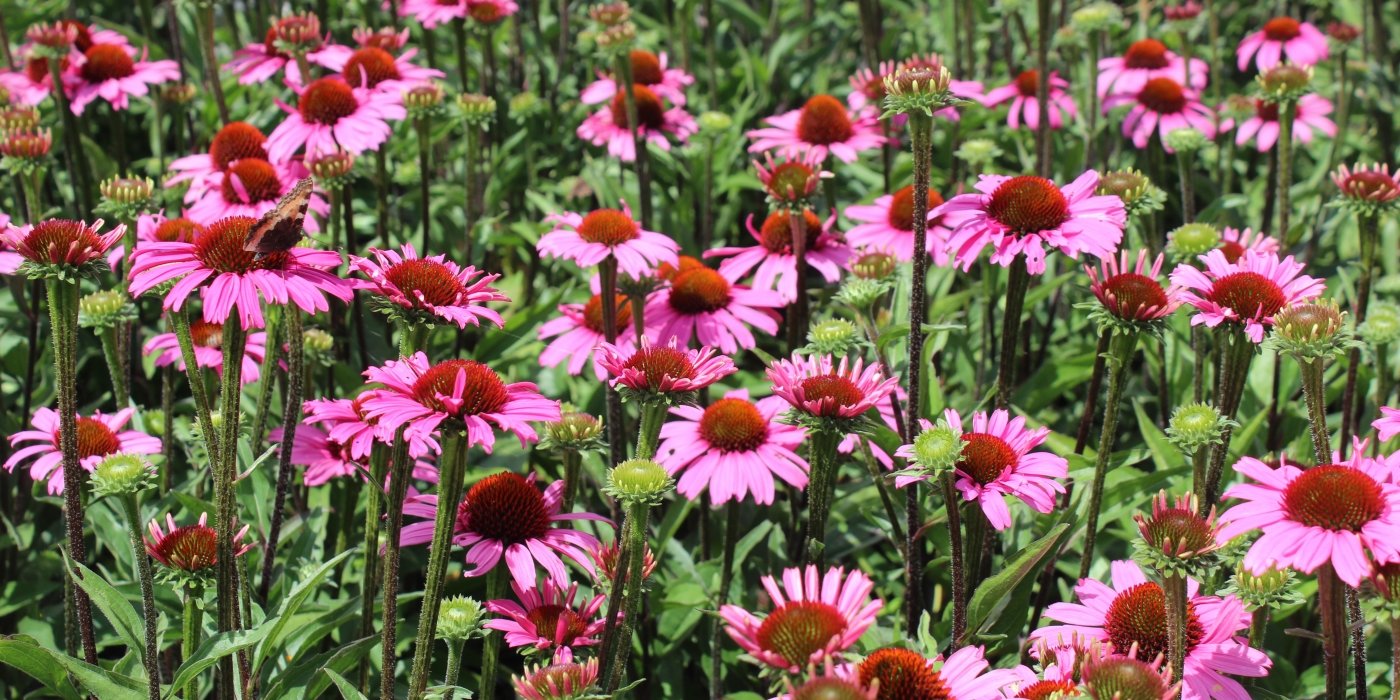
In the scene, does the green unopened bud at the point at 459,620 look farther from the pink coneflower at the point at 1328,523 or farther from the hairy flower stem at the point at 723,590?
the pink coneflower at the point at 1328,523

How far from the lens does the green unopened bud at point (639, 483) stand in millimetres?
1898

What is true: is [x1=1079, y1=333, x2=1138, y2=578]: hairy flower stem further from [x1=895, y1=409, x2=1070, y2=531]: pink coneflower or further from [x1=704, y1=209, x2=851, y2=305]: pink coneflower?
[x1=704, y1=209, x2=851, y2=305]: pink coneflower

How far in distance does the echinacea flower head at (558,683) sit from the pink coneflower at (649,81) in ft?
7.64

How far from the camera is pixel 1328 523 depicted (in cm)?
169

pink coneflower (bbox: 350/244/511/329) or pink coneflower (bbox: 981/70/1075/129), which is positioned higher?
pink coneflower (bbox: 350/244/511/329)

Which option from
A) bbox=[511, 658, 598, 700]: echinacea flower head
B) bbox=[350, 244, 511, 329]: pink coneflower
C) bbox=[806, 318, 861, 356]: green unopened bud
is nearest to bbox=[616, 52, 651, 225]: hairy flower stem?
bbox=[806, 318, 861, 356]: green unopened bud

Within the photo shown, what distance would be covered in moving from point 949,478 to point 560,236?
1.18 m

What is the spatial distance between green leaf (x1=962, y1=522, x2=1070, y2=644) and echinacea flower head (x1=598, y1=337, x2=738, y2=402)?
0.55 m

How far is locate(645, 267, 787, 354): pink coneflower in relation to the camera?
113 inches

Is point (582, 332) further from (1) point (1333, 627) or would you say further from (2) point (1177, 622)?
(1) point (1333, 627)

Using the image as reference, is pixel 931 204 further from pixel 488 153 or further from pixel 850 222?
pixel 488 153

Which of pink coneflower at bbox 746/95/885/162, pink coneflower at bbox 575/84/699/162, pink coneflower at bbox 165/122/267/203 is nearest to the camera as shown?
pink coneflower at bbox 165/122/267/203

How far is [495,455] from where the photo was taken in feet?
10.1

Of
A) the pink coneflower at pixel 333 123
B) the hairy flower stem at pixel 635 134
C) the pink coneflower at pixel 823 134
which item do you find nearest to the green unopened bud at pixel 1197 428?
the pink coneflower at pixel 823 134
